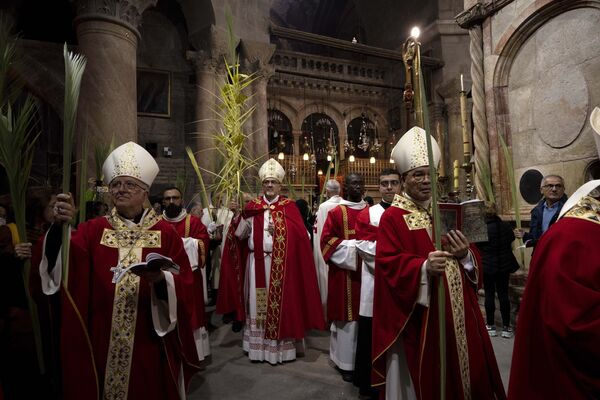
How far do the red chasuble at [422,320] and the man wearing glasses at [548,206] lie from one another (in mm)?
2753

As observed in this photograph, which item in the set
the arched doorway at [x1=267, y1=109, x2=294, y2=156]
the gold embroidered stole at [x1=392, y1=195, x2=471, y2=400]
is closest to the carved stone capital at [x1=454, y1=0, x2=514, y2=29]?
the gold embroidered stole at [x1=392, y1=195, x2=471, y2=400]

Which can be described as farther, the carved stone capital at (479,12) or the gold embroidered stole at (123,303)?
the carved stone capital at (479,12)

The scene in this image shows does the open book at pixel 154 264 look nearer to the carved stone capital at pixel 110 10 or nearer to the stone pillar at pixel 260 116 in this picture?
the carved stone capital at pixel 110 10

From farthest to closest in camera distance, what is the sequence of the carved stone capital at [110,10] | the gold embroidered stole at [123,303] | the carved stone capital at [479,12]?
the carved stone capital at [110,10] < the carved stone capital at [479,12] < the gold embroidered stole at [123,303]

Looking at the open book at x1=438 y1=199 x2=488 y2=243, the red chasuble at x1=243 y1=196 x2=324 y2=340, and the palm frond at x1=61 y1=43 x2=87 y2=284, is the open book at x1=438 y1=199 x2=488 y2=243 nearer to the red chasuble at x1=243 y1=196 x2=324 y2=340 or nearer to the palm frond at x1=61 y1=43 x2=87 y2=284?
the palm frond at x1=61 y1=43 x2=87 y2=284

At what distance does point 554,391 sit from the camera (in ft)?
5.16

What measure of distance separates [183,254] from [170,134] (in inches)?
417

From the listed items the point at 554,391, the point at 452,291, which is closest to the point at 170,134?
the point at 452,291

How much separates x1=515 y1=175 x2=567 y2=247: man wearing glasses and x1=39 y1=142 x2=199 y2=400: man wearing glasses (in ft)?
13.2

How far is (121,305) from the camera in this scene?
2406 millimetres

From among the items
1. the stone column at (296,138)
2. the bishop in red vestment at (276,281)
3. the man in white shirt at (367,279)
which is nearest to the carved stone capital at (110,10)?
the bishop in red vestment at (276,281)

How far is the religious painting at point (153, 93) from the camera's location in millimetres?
12102

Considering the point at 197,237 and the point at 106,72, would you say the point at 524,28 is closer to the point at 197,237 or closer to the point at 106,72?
the point at 197,237

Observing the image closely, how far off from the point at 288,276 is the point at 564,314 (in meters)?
3.34
